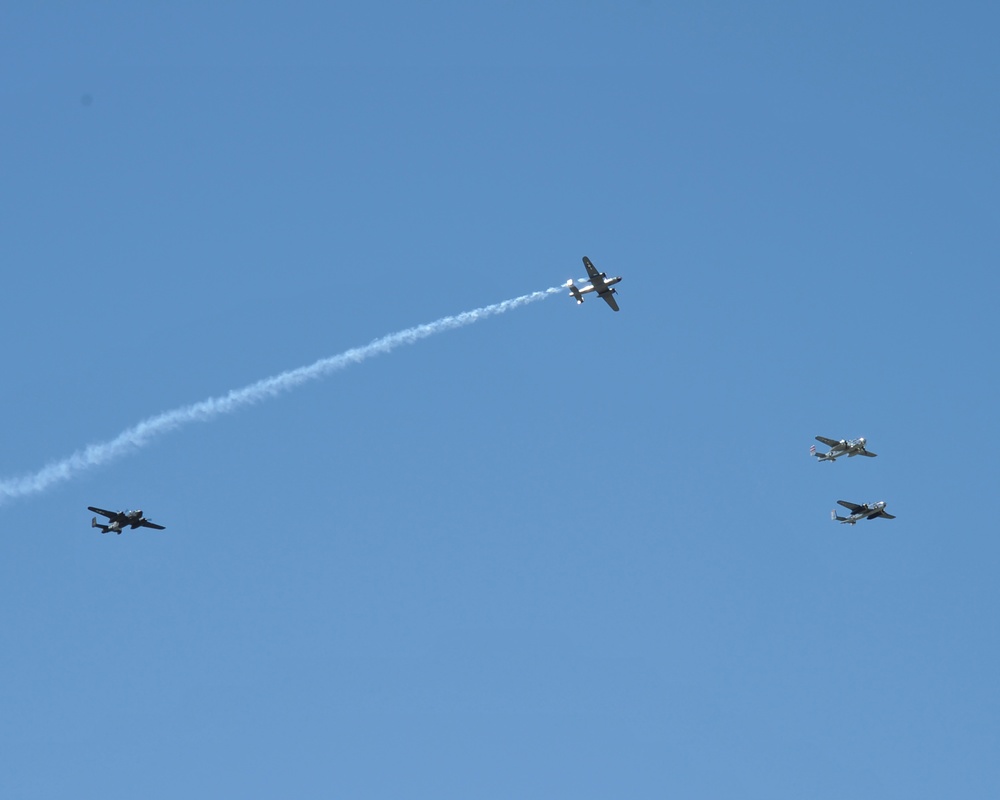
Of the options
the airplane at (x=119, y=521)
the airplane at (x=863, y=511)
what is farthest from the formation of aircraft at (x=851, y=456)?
the airplane at (x=119, y=521)

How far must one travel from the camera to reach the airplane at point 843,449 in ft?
527

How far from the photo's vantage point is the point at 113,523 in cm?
14488

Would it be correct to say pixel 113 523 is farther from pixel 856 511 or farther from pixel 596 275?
pixel 856 511

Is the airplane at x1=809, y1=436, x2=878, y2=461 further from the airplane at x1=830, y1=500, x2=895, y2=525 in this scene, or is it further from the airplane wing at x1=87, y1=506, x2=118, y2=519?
the airplane wing at x1=87, y1=506, x2=118, y2=519

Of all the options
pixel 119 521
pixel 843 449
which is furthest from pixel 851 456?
pixel 119 521

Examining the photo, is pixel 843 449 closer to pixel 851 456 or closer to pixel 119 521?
pixel 851 456

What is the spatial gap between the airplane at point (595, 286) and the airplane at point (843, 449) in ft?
96.0

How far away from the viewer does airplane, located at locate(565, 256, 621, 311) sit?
15675 centimetres

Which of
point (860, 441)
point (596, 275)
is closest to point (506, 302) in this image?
point (596, 275)

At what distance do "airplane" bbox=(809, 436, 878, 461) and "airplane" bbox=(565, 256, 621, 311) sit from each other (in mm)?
29258

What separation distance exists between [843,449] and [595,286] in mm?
34527

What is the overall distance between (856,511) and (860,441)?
342 inches

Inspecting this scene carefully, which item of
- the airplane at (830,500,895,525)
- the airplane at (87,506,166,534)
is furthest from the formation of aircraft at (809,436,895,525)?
the airplane at (87,506,166,534)

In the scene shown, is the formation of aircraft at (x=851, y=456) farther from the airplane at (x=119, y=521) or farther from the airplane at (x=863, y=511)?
the airplane at (x=119, y=521)
